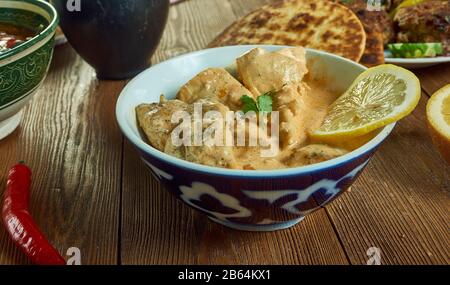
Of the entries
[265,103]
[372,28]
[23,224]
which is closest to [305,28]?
[372,28]

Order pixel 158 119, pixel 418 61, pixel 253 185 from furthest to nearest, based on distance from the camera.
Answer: pixel 418 61
pixel 158 119
pixel 253 185

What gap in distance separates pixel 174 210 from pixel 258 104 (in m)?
0.30

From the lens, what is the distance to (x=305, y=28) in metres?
1.71

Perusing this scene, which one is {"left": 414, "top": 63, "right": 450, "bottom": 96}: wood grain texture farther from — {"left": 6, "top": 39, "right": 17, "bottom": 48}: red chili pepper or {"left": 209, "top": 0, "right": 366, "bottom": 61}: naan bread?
{"left": 6, "top": 39, "right": 17, "bottom": 48}: red chili pepper

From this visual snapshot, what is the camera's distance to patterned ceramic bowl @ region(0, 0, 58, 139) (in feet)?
4.40

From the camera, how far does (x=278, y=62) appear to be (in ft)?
4.17

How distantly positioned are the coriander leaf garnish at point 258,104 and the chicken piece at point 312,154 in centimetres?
14

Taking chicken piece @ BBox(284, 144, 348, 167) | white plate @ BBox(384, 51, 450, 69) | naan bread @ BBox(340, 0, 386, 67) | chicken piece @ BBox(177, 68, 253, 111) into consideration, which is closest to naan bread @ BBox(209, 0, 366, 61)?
naan bread @ BBox(340, 0, 386, 67)

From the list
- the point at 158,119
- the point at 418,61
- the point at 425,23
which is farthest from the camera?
the point at 425,23

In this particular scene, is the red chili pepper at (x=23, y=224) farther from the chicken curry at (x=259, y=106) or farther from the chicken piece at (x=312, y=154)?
the chicken piece at (x=312, y=154)

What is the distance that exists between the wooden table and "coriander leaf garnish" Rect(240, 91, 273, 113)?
0.83ft

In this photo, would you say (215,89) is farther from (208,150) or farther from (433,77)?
(433,77)
